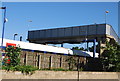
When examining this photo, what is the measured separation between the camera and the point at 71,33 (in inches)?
2015

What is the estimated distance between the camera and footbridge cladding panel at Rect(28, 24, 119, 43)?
4744 centimetres

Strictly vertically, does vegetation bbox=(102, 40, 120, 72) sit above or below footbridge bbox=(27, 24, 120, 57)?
below

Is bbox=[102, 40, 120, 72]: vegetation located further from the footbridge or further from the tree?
the tree

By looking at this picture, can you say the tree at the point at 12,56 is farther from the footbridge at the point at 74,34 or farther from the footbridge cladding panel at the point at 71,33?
the footbridge cladding panel at the point at 71,33

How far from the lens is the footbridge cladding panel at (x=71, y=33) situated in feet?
156

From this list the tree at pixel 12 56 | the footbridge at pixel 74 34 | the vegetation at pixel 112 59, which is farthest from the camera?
the footbridge at pixel 74 34

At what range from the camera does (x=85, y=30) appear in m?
49.4

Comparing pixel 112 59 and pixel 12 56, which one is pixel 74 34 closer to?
pixel 112 59

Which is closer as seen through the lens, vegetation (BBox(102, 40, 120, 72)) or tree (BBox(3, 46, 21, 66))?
tree (BBox(3, 46, 21, 66))

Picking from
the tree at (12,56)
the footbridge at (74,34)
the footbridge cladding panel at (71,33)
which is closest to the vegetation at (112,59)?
the footbridge at (74,34)

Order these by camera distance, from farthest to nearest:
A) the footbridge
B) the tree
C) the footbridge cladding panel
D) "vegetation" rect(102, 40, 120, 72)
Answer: the footbridge cladding panel < the footbridge < "vegetation" rect(102, 40, 120, 72) < the tree

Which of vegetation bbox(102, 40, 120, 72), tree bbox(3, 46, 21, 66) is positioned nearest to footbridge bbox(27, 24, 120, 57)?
vegetation bbox(102, 40, 120, 72)

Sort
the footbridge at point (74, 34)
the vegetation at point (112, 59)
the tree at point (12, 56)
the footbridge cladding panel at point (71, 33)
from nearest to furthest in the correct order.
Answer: the tree at point (12, 56), the vegetation at point (112, 59), the footbridge at point (74, 34), the footbridge cladding panel at point (71, 33)

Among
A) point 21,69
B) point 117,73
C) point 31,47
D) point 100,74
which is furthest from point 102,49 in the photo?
point 21,69
